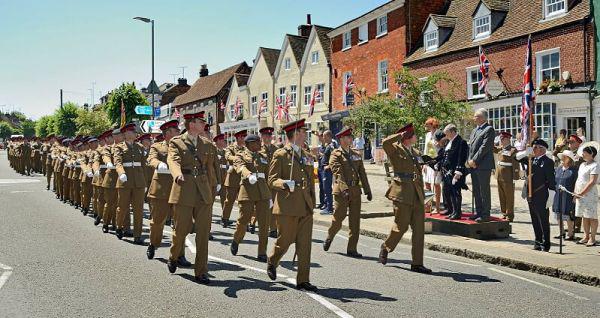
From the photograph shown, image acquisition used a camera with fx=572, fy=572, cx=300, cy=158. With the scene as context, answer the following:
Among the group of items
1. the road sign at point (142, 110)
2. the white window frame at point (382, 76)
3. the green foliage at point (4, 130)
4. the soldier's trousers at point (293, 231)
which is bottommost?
the soldier's trousers at point (293, 231)

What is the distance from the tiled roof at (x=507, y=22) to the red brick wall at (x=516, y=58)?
29 cm

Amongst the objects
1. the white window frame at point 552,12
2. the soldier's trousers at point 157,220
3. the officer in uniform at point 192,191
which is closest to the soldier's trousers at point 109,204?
the soldier's trousers at point 157,220

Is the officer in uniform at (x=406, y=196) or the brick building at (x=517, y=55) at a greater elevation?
the brick building at (x=517, y=55)

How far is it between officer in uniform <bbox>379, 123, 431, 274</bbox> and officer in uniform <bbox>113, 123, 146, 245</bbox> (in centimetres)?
458

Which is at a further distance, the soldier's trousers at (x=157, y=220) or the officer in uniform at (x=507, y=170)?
the officer in uniform at (x=507, y=170)

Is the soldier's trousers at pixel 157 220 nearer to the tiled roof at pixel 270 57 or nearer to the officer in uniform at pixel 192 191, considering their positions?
the officer in uniform at pixel 192 191

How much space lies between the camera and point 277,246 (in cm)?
703

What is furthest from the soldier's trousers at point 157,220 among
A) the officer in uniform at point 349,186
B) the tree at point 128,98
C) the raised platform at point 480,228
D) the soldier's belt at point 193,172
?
the tree at point 128,98

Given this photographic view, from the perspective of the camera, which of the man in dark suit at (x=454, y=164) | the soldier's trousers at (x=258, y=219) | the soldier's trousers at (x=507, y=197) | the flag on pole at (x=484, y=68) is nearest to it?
the soldier's trousers at (x=258, y=219)

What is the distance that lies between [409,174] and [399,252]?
79.5 inches

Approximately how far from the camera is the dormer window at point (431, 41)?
31016 mm

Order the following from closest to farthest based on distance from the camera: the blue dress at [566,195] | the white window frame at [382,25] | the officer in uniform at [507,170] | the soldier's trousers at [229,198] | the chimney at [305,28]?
the blue dress at [566,195] < the soldier's trousers at [229,198] < the officer in uniform at [507,170] < the white window frame at [382,25] < the chimney at [305,28]

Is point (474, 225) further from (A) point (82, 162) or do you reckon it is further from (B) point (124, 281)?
(A) point (82, 162)

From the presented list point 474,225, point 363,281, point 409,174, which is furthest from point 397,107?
point 363,281
